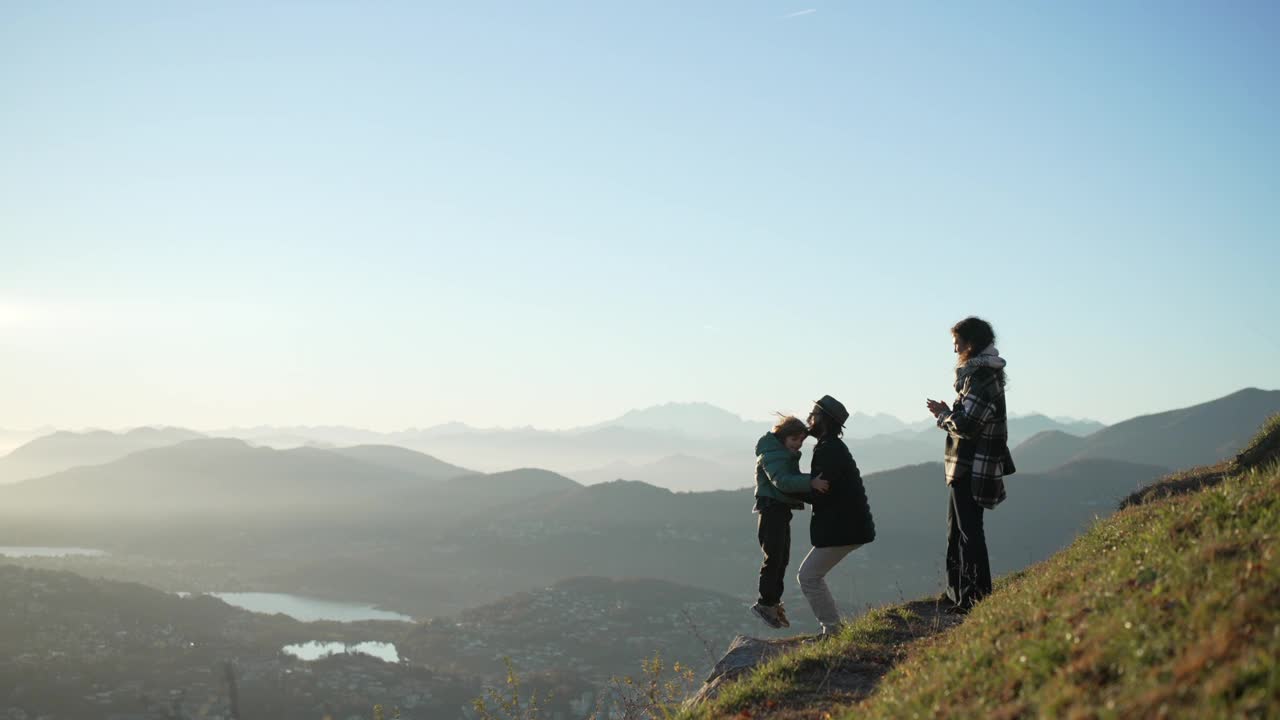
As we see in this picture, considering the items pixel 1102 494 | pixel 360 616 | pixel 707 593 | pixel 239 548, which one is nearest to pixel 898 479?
pixel 1102 494

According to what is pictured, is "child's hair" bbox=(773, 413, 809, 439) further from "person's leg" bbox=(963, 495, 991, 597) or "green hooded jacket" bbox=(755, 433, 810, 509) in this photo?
"person's leg" bbox=(963, 495, 991, 597)

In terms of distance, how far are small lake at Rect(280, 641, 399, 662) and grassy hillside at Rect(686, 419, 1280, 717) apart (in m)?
59.7

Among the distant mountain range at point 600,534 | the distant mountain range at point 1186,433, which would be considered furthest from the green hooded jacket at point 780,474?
the distant mountain range at point 1186,433

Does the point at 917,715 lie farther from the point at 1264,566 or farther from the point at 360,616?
the point at 360,616

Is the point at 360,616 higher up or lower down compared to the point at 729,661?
lower down

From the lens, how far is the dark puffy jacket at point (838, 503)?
10.9 metres

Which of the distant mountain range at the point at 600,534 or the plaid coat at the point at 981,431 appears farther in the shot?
the distant mountain range at the point at 600,534

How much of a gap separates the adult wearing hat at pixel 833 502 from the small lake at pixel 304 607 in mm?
91612

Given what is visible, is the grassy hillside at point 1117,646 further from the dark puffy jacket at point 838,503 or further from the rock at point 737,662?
the dark puffy jacket at point 838,503

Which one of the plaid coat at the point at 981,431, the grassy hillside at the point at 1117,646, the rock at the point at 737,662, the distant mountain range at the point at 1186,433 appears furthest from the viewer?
the distant mountain range at the point at 1186,433

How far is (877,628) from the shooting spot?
457 inches

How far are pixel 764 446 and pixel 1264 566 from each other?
6.40m

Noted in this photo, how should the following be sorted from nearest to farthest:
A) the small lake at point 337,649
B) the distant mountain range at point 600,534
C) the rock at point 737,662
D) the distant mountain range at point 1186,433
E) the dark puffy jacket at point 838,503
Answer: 1. the rock at point 737,662
2. the dark puffy jacket at point 838,503
3. the small lake at point 337,649
4. the distant mountain range at point 600,534
5. the distant mountain range at point 1186,433

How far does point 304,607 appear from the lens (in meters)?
102
